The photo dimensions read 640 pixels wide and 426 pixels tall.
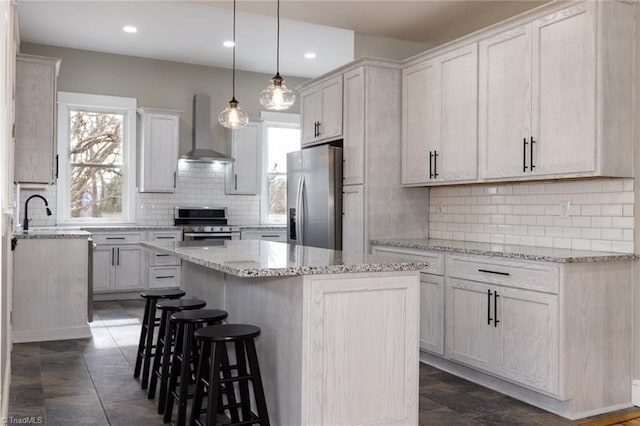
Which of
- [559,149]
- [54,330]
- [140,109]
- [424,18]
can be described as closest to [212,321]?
[559,149]

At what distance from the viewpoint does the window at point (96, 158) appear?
727 cm

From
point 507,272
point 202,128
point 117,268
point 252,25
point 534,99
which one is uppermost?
point 252,25

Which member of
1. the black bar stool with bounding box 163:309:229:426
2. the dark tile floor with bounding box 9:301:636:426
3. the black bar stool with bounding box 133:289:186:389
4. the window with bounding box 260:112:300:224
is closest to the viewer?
the black bar stool with bounding box 163:309:229:426

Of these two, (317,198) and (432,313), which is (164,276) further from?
(432,313)

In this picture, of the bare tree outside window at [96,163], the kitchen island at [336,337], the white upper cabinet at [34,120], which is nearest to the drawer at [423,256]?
the kitchen island at [336,337]

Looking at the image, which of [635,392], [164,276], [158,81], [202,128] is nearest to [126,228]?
[164,276]

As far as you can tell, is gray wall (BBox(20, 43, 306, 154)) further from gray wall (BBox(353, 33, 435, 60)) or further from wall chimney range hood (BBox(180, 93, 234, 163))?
gray wall (BBox(353, 33, 435, 60))

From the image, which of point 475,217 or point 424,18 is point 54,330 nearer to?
point 475,217

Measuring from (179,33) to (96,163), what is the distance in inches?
87.2

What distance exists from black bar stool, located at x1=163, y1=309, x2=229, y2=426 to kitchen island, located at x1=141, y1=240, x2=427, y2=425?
324 millimetres

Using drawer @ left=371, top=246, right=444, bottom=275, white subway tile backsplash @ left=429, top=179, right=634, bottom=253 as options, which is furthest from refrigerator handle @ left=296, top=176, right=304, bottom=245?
white subway tile backsplash @ left=429, top=179, right=634, bottom=253

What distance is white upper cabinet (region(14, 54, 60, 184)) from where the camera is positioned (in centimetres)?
479

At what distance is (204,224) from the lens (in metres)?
7.80

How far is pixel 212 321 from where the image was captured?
2.97 metres
